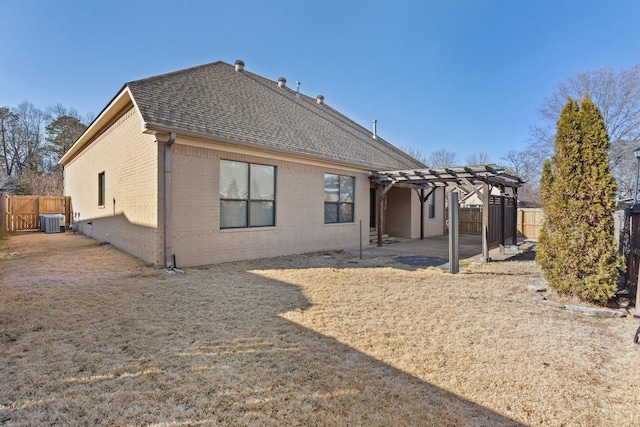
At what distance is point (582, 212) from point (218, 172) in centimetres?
735

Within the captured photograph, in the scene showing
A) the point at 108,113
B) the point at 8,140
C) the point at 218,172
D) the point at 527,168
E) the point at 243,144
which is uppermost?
the point at 8,140

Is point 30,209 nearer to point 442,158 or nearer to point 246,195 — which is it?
point 246,195

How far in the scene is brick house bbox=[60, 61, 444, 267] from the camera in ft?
24.0

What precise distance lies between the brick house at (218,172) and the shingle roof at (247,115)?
0.05 meters

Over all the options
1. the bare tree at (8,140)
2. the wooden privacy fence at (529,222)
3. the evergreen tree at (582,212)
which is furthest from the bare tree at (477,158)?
the bare tree at (8,140)

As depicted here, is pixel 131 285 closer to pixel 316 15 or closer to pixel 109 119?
pixel 109 119

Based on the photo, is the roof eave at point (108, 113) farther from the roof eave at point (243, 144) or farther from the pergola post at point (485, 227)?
the pergola post at point (485, 227)

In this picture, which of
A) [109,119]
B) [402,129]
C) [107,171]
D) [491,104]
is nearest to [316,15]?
[109,119]

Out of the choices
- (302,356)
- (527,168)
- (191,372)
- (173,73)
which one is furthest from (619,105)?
(191,372)

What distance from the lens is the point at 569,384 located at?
2.79 metres

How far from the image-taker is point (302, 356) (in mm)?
3244

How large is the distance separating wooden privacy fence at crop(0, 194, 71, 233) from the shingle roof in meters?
12.8

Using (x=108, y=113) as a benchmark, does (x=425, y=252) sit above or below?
below

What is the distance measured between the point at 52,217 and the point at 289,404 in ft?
57.7
